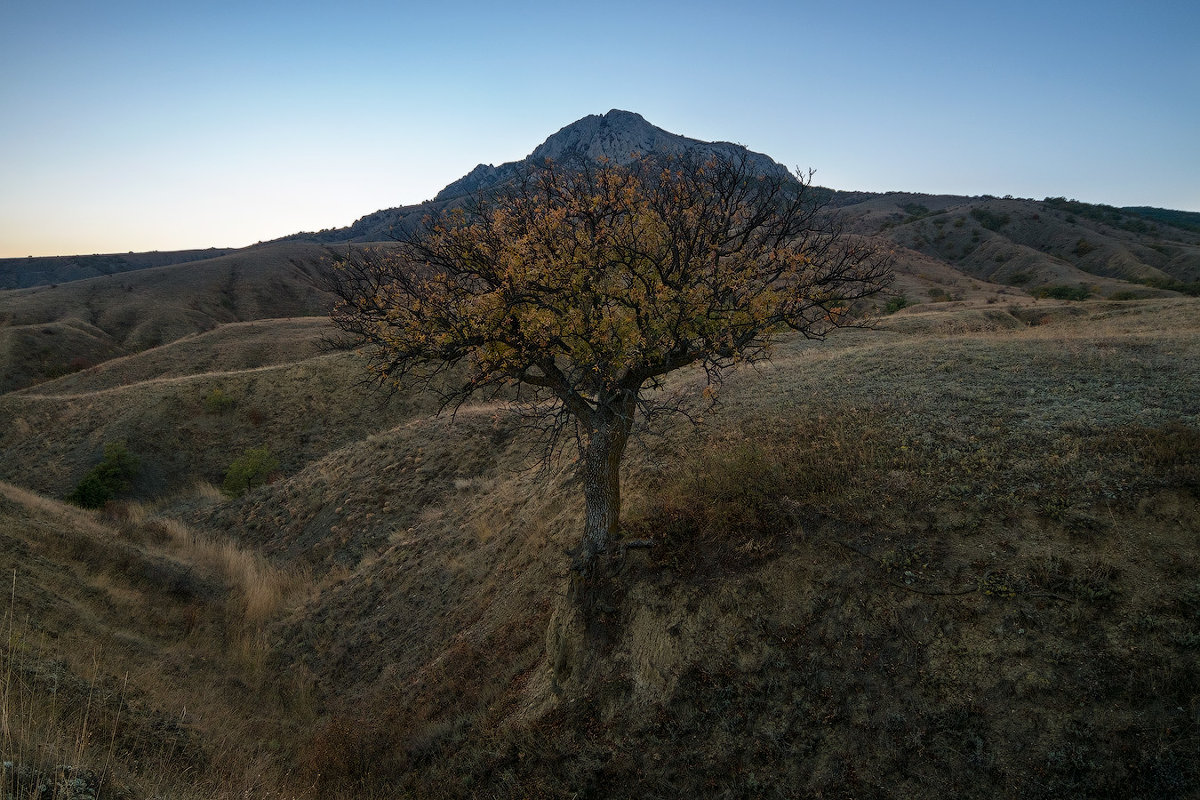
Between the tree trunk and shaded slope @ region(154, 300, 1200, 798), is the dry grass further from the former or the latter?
the tree trunk

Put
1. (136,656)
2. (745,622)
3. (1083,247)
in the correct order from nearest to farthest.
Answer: (745,622)
(136,656)
(1083,247)

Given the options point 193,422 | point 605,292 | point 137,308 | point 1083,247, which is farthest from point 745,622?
point 1083,247

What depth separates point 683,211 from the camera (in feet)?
29.7

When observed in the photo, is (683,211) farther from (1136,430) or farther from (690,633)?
(1136,430)

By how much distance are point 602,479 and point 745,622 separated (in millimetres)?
3478

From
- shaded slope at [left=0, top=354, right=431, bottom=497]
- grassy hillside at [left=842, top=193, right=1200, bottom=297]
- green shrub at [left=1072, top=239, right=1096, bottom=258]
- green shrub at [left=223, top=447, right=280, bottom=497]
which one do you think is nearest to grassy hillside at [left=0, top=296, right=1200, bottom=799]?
green shrub at [left=223, top=447, right=280, bottom=497]

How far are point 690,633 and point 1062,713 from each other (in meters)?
4.64

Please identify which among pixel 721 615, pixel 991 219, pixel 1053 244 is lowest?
pixel 721 615

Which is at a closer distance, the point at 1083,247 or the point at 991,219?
the point at 1083,247

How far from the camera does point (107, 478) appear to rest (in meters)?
28.0

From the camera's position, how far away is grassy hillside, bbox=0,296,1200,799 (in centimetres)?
639

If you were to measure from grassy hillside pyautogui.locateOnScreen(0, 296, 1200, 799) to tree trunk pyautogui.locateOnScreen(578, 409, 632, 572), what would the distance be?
1.75 ft

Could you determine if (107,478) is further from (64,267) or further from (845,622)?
(64,267)

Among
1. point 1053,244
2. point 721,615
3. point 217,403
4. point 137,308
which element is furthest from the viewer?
point 1053,244
